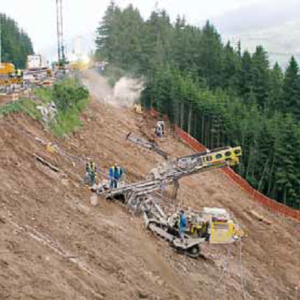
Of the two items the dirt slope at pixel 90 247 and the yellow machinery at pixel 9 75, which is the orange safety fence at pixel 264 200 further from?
the yellow machinery at pixel 9 75

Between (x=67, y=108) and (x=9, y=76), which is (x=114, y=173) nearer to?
(x=67, y=108)

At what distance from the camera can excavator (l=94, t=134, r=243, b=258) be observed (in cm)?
2083

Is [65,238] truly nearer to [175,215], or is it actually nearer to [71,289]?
[71,289]

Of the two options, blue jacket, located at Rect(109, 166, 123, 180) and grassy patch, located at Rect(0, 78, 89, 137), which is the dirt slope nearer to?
grassy patch, located at Rect(0, 78, 89, 137)

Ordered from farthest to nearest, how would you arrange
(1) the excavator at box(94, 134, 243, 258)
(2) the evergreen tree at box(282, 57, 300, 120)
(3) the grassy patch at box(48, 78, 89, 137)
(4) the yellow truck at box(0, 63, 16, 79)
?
(2) the evergreen tree at box(282, 57, 300, 120) → (4) the yellow truck at box(0, 63, 16, 79) → (3) the grassy patch at box(48, 78, 89, 137) → (1) the excavator at box(94, 134, 243, 258)

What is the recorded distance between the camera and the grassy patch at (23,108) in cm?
2597

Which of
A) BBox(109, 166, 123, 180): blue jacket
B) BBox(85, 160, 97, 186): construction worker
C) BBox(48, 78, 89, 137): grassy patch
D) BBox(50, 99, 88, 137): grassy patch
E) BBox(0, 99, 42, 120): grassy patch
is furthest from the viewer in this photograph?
BBox(48, 78, 89, 137): grassy patch

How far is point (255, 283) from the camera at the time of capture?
23.1 metres

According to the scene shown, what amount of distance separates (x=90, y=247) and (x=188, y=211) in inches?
256

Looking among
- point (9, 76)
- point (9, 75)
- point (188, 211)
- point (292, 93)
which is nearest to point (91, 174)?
point (188, 211)

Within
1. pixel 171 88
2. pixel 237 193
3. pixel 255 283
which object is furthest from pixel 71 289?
pixel 171 88

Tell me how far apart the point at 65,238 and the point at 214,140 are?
40.4m

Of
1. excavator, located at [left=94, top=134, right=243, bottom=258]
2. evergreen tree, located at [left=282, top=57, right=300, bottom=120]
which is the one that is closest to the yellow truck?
excavator, located at [left=94, top=134, right=243, bottom=258]

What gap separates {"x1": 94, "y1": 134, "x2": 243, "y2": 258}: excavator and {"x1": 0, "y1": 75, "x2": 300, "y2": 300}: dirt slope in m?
0.49
